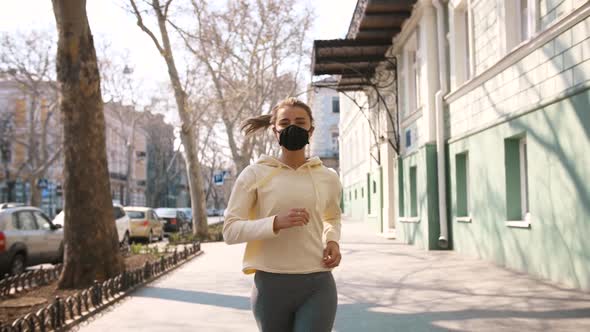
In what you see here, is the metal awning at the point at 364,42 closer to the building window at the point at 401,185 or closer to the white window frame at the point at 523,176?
the building window at the point at 401,185

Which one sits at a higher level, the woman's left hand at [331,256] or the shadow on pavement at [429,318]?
the woman's left hand at [331,256]

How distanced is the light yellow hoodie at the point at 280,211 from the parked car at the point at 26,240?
34.8ft

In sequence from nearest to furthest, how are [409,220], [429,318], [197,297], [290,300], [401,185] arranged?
[290,300] < [429,318] < [197,297] < [409,220] < [401,185]

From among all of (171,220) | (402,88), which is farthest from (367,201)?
(402,88)

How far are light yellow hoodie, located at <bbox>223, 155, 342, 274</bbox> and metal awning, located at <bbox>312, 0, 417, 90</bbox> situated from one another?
1446 centimetres

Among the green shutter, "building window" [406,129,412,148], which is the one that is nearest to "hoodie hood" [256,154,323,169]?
the green shutter

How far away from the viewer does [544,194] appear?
982 centimetres

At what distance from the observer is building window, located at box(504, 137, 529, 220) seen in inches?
460

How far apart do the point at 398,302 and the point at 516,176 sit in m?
4.23

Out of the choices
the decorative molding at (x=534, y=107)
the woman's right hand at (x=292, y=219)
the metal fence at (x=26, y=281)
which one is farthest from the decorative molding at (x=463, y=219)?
the woman's right hand at (x=292, y=219)

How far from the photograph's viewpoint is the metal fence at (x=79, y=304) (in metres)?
6.39

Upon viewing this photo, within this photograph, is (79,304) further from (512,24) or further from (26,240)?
(512,24)

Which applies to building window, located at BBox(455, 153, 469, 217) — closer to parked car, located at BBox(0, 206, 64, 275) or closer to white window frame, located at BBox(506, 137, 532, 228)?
white window frame, located at BBox(506, 137, 532, 228)

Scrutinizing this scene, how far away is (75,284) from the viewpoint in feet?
33.9
